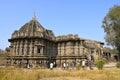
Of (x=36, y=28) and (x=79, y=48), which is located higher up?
(x=36, y=28)

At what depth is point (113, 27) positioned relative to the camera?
128 feet

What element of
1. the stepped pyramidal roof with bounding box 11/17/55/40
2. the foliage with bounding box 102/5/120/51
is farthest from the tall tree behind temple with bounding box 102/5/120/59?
the stepped pyramidal roof with bounding box 11/17/55/40

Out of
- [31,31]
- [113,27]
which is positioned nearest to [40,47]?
[31,31]

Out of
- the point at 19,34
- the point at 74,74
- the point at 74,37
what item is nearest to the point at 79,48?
the point at 74,37

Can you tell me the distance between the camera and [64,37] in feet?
142

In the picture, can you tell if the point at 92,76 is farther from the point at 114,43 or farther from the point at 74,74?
the point at 114,43

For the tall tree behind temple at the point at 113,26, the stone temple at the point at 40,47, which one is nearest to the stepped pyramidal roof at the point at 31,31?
the stone temple at the point at 40,47

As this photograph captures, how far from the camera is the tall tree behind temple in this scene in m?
37.8

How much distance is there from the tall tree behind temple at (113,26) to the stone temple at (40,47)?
A: 584 cm

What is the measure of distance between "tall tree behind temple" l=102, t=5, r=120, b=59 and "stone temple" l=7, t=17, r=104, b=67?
584cm

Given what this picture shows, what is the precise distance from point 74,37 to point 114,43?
8.23 metres

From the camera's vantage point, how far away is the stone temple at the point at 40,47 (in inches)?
1443

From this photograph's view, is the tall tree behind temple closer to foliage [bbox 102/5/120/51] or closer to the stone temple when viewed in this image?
foliage [bbox 102/5/120/51]

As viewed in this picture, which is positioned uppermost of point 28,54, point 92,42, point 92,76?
point 92,42
